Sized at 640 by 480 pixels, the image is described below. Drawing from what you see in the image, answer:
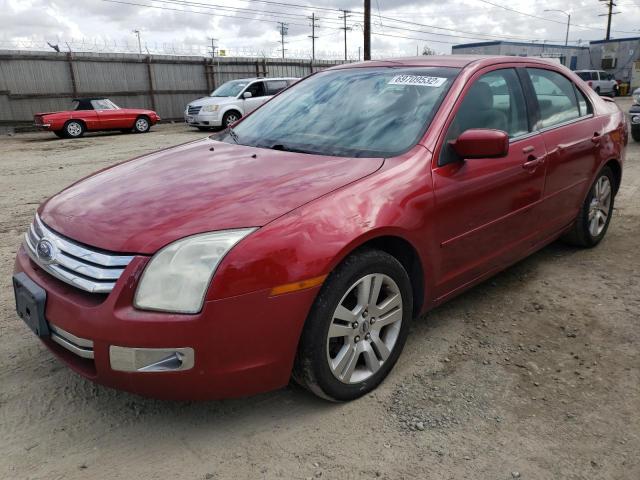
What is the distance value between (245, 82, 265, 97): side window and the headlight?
1617 cm

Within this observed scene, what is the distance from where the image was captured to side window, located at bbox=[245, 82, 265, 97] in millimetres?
17453

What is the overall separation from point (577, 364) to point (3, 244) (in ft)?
15.4

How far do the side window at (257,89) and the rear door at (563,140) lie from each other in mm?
14288

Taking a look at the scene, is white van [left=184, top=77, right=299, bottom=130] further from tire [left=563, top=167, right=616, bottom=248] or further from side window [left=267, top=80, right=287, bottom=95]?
tire [left=563, top=167, right=616, bottom=248]

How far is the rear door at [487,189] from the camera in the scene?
2828 millimetres

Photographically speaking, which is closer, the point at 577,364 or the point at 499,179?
the point at 577,364

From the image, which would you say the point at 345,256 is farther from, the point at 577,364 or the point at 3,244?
the point at 3,244

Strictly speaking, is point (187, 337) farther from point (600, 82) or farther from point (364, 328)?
point (600, 82)

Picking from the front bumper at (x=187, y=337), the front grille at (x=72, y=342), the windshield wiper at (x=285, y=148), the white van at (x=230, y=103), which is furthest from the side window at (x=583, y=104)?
the white van at (x=230, y=103)

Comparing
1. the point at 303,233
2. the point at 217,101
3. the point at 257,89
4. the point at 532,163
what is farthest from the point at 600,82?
the point at 303,233

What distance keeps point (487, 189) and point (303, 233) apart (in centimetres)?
134

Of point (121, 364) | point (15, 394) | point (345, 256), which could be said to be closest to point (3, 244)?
point (15, 394)

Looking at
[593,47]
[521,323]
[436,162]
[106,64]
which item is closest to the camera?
[436,162]

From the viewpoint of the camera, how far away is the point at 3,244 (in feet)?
16.0
